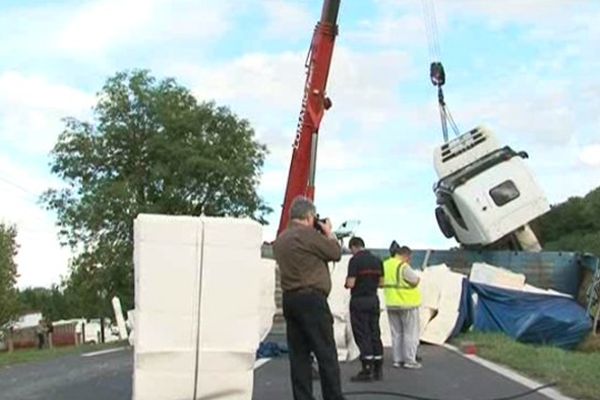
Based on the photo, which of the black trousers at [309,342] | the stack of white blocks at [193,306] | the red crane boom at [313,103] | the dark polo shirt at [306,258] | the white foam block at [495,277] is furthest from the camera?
the white foam block at [495,277]

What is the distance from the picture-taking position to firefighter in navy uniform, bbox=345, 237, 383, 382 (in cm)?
1324

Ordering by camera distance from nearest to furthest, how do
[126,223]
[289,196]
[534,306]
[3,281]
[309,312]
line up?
[309,312] → [289,196] → [534,306] → [126,223] → [3,281]

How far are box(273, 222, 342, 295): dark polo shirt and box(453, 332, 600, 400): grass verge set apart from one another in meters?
3.27

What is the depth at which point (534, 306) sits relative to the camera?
22.8 metres

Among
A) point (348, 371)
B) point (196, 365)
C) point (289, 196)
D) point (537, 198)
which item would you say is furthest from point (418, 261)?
point (196, 365)

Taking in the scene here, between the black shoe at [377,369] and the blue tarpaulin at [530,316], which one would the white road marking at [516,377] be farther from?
the blue tarpaulin at [530,316]

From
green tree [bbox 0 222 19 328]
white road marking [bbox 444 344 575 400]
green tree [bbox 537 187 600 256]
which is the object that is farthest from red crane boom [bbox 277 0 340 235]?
green tree [bbox 0 222 19 328]

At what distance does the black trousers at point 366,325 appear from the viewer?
13203 mm

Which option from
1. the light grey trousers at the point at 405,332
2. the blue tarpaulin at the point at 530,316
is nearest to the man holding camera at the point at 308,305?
the light grey trousers at the point at 405,332

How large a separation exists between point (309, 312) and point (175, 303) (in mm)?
1417

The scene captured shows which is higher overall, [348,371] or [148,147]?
[148,147]

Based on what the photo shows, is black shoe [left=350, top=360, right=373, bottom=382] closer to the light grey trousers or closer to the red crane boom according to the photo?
the light grey trousers

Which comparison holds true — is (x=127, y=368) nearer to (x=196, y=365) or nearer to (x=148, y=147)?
(x=196, y=365)

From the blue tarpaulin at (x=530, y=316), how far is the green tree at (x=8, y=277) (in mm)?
37452
